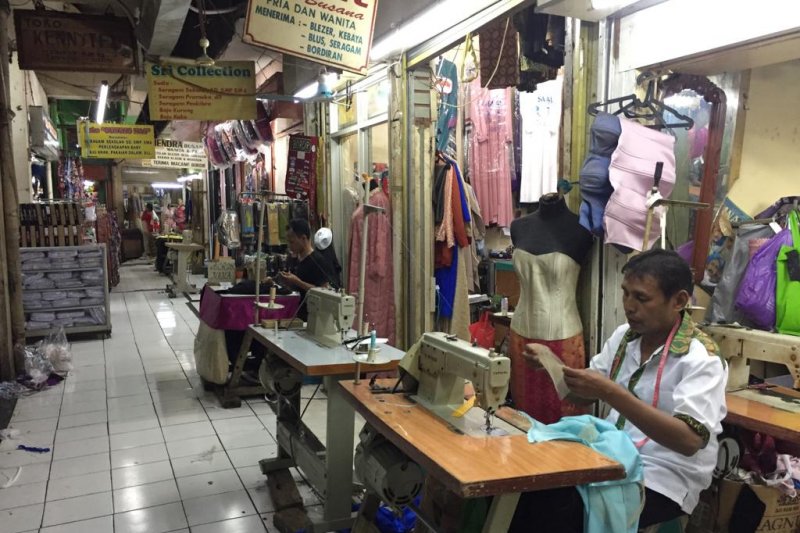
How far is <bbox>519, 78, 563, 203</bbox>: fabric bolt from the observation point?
15.5 feet

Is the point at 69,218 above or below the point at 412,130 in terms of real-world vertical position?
below

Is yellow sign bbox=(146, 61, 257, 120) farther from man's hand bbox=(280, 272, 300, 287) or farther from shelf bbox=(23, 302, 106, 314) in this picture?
shelf bbox=(23, 302, 106, 314)

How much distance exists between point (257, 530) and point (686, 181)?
3018 millimetres

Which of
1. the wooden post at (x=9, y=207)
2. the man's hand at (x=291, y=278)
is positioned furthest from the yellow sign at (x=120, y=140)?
the man's hand at (x=291, y=278)

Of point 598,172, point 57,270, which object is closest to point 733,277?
→ point 598,172

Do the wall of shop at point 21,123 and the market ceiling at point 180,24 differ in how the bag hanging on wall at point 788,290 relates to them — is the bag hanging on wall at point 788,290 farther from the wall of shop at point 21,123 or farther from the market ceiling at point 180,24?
the wall of shop at point 21,123

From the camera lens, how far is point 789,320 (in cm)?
296

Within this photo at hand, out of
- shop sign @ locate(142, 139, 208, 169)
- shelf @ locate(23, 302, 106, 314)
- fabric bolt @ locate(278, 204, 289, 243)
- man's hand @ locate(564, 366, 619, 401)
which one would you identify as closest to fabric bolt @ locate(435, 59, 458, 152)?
fabric bolt @ locate(278, 204, 289, 243)

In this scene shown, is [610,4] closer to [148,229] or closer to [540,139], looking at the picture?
[540,139]

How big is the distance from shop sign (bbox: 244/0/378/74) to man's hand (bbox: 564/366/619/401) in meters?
2.76

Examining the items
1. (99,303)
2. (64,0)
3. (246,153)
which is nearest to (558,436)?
(64,0)

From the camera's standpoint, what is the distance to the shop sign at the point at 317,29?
360cm

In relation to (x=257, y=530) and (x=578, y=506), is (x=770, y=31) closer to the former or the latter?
(x=578, y=506)

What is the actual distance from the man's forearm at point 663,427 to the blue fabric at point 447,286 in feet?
9.35
